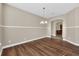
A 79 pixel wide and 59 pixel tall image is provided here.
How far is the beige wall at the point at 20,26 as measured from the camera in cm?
252

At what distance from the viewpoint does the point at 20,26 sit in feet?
8.63

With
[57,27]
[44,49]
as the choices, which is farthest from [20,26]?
[57,27]

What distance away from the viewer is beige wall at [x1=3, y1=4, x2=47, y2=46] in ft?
8.25

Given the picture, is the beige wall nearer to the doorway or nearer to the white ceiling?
the white ceiling

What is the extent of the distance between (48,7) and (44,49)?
1.43 meters

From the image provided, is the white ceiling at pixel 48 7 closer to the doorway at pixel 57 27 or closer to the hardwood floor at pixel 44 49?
the doorway at pixel 57 27

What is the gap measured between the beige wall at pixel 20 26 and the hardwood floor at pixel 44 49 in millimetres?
208

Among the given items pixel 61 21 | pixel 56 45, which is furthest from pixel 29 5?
pixel 56 45

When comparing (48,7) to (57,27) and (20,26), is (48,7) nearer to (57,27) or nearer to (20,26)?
(57,27)

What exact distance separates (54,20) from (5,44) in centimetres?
170

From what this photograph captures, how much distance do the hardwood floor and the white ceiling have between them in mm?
914

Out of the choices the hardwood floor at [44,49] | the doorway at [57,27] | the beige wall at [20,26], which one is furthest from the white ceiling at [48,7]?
the hardwood floor at [44,49]

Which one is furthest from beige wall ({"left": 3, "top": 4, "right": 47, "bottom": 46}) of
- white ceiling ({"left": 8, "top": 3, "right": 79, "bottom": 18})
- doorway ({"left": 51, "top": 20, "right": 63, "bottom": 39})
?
doorway ({"left": 51, "top": 20, "right": 63, "bottom": 39})

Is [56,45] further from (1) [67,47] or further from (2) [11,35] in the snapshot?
(2) [11,35]
